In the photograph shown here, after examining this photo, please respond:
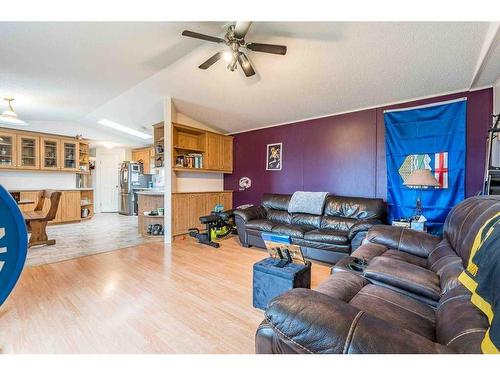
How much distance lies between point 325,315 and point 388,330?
0.18 m

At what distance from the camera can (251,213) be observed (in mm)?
4070

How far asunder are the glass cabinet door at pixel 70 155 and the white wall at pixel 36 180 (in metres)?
0.29

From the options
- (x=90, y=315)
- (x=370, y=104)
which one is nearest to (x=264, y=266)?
(x=90, y=315)

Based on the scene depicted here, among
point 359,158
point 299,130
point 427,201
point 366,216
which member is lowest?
point 366,216

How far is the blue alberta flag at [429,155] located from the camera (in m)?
3.07

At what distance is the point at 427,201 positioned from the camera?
3.29 meters

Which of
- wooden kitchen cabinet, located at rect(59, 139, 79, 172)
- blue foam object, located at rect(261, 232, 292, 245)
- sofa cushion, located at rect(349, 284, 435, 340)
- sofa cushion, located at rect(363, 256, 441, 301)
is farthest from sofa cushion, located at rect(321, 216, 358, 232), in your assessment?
wooden kitchen cabinet, located at rect(59, 139, 79, 172)

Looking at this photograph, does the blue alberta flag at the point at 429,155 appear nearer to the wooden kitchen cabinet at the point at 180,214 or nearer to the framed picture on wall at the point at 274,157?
the framed picture on wall at the point at 274,157

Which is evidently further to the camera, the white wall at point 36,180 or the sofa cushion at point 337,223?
the white wall at point 36,180

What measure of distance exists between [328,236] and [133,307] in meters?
2.38

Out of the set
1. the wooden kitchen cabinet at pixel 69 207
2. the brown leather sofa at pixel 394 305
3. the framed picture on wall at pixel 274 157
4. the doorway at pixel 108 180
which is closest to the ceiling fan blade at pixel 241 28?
the brown leather sofa at pixel 394 305

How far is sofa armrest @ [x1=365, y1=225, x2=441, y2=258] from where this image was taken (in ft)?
6.43
